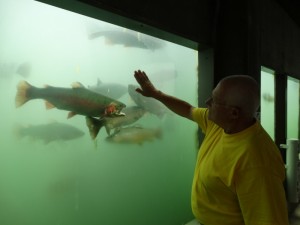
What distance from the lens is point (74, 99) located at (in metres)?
1.93

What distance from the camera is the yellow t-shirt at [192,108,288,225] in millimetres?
1199

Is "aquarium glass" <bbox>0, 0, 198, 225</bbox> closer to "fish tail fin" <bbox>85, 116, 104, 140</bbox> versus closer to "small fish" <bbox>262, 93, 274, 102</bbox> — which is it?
"fish tail fin" <bbox>85, 116, 104, 140</bbox>

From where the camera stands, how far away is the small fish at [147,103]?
2398 mm

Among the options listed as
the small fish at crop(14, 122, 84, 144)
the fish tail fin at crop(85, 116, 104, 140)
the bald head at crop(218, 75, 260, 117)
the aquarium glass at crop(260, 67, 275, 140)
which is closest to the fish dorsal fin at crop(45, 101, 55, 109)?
the small fish at crop(14, 122, 84, 144)

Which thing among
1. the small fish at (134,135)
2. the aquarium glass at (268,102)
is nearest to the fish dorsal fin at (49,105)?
the small fish at (134,135)

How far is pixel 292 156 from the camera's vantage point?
3602 mm

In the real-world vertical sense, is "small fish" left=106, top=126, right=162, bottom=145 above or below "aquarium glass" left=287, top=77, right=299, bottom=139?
below

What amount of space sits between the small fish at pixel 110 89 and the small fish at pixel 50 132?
0.31m

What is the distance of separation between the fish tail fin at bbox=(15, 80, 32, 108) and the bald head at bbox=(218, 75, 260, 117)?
111 centimetres

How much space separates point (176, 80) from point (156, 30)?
939 millimetres

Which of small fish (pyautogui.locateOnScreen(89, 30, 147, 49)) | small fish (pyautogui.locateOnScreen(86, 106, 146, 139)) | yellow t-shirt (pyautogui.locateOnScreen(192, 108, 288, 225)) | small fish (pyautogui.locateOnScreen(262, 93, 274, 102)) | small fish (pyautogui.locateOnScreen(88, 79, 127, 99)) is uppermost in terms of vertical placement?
small fish (pyautogui.locateOnScreen(89, 30, 147, 49))

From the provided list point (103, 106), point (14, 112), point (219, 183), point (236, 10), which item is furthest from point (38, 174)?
point (236, 10)

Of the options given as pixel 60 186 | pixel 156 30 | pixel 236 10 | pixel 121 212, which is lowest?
pixel 121 212

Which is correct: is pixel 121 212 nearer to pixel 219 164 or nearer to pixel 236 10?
pixel 219 164
